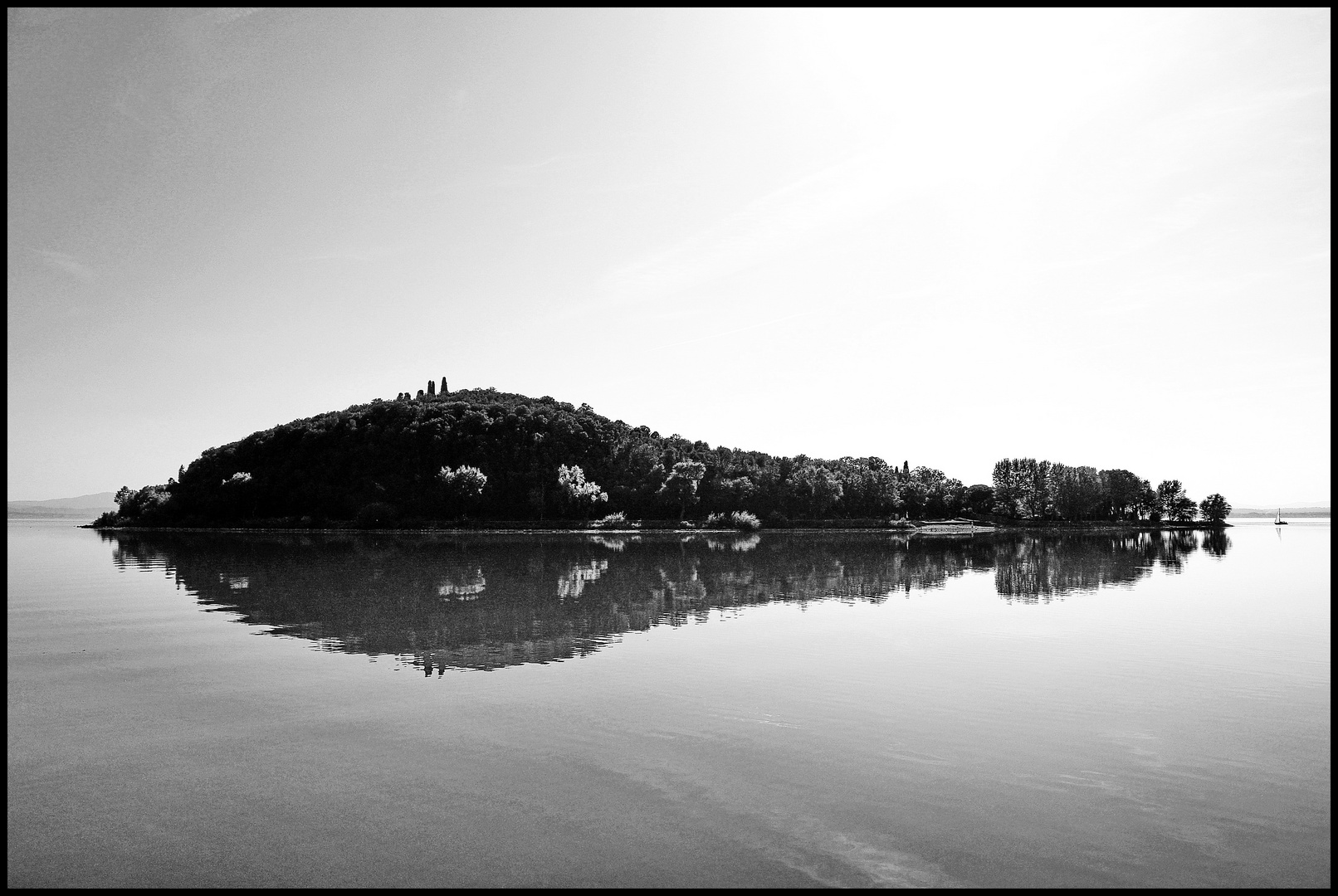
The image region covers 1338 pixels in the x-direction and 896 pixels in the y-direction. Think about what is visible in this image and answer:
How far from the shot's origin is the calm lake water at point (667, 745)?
6637mm

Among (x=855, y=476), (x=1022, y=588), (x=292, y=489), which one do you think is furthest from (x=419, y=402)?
(x=1022, y=588)

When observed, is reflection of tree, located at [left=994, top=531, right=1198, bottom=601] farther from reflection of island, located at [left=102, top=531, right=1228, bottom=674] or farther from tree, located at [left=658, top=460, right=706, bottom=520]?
tree, located at [left=658, top=460, right=706, bottom=520]

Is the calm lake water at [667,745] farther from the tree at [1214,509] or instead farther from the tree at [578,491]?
the tree at [1214,509]

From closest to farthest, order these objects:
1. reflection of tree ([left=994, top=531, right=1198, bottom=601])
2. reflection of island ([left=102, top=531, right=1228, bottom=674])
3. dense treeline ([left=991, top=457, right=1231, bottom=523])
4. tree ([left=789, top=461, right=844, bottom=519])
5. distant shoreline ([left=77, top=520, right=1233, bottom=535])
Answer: reflection of island ([left=102, top=531, right=1228, bottom=674])
reflection of tree ([left=994, top=531, right=1198, bottom=601])
distant shoreline ([left=77, top=520, right=1233, bottom=535])
tree ([left=789, top=461, right=844, bottom=519])
dense treeline ([left=991, top=457, right=1231, bottom=523])

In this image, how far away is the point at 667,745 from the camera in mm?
9586

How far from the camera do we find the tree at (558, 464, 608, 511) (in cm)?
9409

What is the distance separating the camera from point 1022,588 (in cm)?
2889

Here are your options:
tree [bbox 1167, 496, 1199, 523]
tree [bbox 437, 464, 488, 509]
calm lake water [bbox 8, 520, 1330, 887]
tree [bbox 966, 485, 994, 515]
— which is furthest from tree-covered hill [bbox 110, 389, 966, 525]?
calm lake water [bbox 8, 520, 1330, 887]

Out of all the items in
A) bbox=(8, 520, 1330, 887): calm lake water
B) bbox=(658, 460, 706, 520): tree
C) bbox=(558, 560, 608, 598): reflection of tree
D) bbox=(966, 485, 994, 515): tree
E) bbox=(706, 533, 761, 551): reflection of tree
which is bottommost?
bbox=(706, 533, 761, 551): reflection of tree

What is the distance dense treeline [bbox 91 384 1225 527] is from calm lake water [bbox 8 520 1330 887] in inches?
2947

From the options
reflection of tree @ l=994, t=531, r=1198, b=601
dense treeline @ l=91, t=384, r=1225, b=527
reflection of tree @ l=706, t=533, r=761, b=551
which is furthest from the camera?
dense treeline @ l=91, t=384, r=1225, b=527

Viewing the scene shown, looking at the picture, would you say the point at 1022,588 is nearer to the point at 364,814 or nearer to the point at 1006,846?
the point at 1006,846

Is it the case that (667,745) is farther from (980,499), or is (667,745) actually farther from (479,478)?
(980,499)

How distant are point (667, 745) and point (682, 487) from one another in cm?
8782
